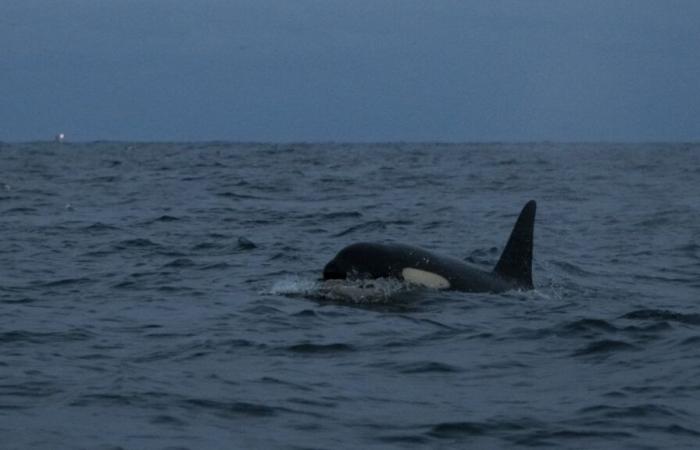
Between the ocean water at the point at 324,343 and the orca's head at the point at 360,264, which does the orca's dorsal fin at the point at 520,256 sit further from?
the orca's head at the point at 360,264

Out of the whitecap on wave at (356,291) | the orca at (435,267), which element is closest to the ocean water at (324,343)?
the whitecap on wave at (356,291)

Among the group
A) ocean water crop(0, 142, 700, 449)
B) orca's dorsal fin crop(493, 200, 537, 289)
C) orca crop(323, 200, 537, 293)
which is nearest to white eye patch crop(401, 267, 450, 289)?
orca crop(323, 200, 537, 293)

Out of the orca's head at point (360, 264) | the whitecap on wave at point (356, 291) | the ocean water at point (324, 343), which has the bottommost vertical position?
the ocean water at point (324, 343)

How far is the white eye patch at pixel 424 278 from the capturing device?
1235 cm

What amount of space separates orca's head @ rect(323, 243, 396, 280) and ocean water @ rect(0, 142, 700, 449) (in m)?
0.20

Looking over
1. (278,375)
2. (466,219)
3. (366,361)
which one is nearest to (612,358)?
(366,361)

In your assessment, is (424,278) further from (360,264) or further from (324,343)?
(324,343)

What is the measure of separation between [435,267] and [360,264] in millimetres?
795

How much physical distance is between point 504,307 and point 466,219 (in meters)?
11.4

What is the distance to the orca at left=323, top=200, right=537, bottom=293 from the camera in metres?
12.2

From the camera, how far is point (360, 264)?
12180 mm

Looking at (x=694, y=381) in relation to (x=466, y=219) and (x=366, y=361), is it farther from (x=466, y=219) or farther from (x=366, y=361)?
(x=466, y=219)

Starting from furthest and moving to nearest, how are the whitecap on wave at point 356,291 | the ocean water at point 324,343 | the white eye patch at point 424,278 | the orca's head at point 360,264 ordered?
the white eye patch at point 424,278
the orca's head at point 360,264
the whitecap on wave at point 356,291
the ocean water at point 324,343

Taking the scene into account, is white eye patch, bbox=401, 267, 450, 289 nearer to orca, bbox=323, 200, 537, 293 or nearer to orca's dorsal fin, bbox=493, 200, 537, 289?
orca, bbox=323, 200, 537, 293
